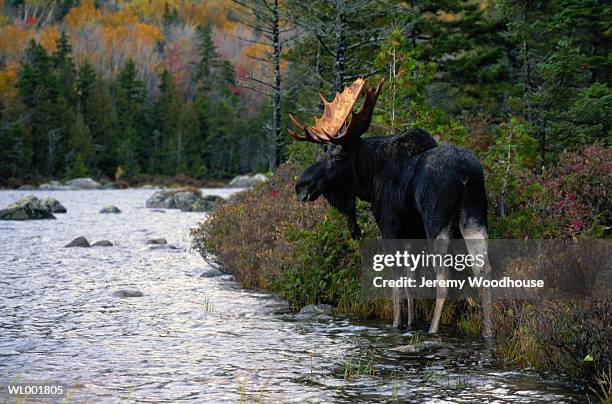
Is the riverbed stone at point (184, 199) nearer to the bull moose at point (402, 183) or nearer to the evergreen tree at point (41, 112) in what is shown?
the bull moose at point (402, 183)

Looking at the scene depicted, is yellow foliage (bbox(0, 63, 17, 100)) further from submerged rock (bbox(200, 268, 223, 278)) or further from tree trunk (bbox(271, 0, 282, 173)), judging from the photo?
submerged rock (bbox(200, 268, 223, 278))

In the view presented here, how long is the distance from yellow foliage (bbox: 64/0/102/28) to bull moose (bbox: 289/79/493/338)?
14912cm

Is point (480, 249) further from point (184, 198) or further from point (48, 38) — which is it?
point (48, 38)

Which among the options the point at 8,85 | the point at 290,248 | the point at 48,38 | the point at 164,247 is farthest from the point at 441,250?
the point at 48,38

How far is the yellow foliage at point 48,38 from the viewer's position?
127 meters

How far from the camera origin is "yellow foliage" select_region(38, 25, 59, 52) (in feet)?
416

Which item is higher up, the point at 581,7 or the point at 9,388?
the point at 581,7

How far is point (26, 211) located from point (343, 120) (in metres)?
29.5

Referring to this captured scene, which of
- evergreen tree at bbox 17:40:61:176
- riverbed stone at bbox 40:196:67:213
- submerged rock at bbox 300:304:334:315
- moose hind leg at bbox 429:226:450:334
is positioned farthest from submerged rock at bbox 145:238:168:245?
evergreen tree at bbox 17:40:61:176

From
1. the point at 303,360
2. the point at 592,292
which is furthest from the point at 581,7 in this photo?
the point at 303,360

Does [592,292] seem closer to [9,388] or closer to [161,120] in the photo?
[9,388]

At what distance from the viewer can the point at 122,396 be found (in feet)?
24.9

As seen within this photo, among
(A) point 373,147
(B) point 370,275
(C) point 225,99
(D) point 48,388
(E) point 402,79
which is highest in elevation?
(C) point 225,99

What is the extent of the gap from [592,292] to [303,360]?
147 inches
